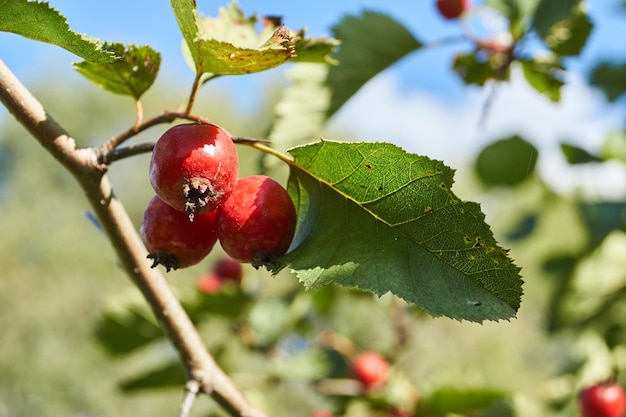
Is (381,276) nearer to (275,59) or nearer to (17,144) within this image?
(275,59)

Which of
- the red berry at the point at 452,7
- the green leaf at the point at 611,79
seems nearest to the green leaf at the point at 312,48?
the red berry at the point at 452,7

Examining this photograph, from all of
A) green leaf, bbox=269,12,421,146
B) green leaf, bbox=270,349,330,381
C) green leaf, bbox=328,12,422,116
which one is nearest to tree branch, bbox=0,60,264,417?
green leaf, bbox=269,12,421,146

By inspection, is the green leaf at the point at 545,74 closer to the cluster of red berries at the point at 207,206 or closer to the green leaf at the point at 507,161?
the green leaf at the point at 507,161

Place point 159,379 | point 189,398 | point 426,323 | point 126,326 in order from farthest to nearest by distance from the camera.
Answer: point 426,323 < point 126,326 < point 159,379 < point 189,398

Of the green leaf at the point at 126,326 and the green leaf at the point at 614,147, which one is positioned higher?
the green leaf at the point at 614,147

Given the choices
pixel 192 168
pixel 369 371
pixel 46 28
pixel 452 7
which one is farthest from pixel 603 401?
pixel 46 28

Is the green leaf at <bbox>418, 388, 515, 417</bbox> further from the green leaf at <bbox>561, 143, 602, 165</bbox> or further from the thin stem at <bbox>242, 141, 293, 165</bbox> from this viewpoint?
the thin stem at <bbox>242, 141, 293, 165</bbox>

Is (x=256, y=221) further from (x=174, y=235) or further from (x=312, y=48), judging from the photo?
(x=312, y=48)
